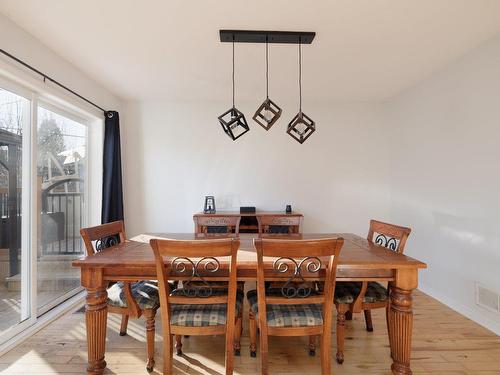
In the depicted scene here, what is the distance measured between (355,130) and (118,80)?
308 centimetres

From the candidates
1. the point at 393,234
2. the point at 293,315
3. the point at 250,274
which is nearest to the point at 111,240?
the point at 250,274

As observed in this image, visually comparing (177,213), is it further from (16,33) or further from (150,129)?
(16,33)

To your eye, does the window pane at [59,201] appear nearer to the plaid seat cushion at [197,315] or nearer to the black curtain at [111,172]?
the black curtain at [111,172]

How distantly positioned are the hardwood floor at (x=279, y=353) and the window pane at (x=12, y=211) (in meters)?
0.31

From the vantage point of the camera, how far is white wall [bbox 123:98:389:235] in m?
3.57

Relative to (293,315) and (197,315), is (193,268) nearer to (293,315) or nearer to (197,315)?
(197,315)

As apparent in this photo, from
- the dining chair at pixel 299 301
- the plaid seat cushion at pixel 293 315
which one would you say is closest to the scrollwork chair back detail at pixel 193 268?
the dining chair at pixel 299 301

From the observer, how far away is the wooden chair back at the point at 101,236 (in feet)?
5.57

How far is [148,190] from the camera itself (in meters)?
3.57

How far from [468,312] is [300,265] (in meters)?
2.07

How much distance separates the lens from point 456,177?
2535mm

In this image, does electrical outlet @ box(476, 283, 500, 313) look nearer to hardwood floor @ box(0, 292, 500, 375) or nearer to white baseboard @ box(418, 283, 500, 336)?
white baseboard @ box(418, 283, 500, 336)

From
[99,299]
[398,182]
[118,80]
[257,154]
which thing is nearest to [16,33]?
[118,80]

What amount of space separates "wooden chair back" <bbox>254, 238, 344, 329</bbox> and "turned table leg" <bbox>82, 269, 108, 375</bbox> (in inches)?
36.4
